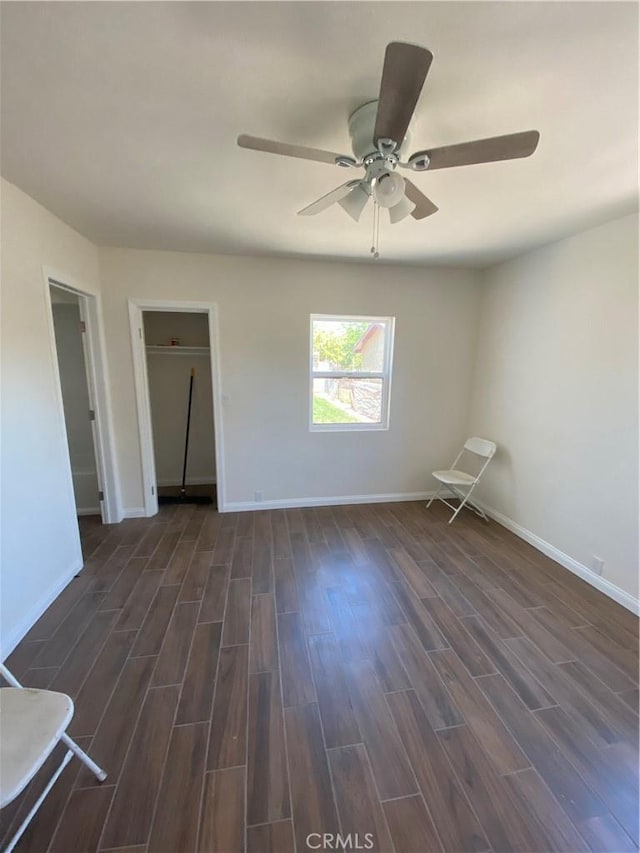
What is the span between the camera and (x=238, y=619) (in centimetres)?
207

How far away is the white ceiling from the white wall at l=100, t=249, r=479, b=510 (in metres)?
0.94

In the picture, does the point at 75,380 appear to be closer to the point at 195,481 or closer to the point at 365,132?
the point at 195,481

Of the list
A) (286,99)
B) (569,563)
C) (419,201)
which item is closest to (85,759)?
(286,99)

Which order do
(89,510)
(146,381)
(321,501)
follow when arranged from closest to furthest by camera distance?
(146,381)
(89,510)
(321,501)

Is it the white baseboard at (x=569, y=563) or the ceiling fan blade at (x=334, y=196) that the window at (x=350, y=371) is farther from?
the ceiling fan blade at (x=334, y=196)

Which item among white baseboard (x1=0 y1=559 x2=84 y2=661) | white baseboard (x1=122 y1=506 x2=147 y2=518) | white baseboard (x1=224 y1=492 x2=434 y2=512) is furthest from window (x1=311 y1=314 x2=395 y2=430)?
white baseboard (x1=0 y1=559 x2=84 y2=661)

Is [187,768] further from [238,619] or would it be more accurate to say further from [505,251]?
[505,251]

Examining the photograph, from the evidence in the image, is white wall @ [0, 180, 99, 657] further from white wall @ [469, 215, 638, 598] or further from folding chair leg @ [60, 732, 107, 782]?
white wall @ [469, 215, 638, 598]

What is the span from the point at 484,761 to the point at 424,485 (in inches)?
108

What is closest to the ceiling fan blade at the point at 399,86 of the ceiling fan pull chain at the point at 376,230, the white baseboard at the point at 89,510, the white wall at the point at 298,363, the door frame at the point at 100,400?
the ceiling fan pull chain at the point at 376,230

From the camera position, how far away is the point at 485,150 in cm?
117

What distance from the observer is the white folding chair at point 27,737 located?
93 centimetres

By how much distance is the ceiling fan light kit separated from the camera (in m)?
0.90

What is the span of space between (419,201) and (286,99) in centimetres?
70
